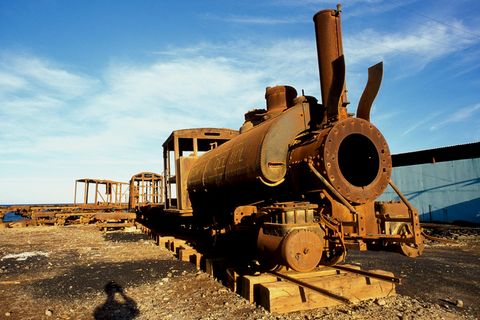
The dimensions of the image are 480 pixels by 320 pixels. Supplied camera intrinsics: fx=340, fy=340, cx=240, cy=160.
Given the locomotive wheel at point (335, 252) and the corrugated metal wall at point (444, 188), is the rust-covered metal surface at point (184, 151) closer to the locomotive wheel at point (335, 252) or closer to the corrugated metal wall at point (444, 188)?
the locomotive wheel at point (335, 252)

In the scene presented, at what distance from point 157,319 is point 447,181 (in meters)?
20.7

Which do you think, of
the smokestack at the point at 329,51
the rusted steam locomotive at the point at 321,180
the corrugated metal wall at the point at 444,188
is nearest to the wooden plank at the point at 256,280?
the rusted steam locomotive at the point at 321,180

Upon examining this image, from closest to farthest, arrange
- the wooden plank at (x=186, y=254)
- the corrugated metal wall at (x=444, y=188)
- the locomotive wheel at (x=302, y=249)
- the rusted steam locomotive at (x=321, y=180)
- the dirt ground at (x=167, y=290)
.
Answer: the locomotive wheel at (x=302, y=249) → the rusted steam locomotive at (x=321, y=180) → the dirt ground at (x=167, y=290) → the wooden plank at (x=186, y=254) → the corrugated metal wall at (x=444, y=188)

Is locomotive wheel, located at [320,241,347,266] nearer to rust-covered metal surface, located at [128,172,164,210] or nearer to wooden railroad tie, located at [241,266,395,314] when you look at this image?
wooden railroad tie, located at [241,266,395,314]

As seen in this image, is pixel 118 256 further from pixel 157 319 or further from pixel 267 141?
pixel 267 141

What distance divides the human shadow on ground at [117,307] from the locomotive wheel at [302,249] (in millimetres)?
2250

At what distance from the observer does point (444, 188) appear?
66.3ft

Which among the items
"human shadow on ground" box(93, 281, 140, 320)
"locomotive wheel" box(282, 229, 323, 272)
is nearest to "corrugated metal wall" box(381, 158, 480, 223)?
"locomotive wheel" box(282, 229, 323, 272)

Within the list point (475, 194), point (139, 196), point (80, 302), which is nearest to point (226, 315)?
point (80, 302)

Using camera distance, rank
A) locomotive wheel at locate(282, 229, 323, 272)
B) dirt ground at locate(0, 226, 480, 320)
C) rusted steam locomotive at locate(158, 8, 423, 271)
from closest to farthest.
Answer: locomotive wheel at locate(282, 229, 323, 272)
rusted steam locomotive at locate(158, 8, 423, 271)
dirt ground at locate(0, 226, 480, 320)

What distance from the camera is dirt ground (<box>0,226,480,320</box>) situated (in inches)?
176

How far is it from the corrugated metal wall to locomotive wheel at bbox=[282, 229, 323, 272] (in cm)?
1878

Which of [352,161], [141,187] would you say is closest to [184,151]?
[352,161]

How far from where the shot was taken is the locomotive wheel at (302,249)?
3.91 meters
